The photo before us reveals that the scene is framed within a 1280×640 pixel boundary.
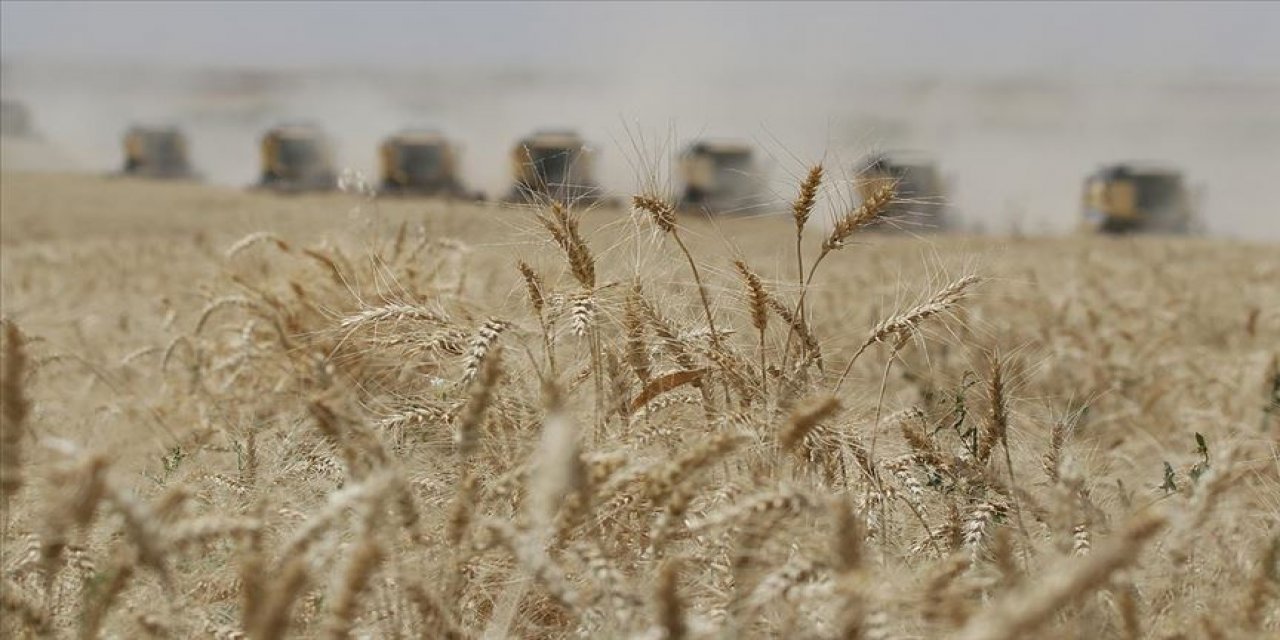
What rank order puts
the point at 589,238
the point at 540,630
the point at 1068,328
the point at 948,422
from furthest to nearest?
the point at 1068,328 < the point at 948,422 < the point at 589,238 < the point at 540,630

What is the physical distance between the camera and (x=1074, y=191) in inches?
1522

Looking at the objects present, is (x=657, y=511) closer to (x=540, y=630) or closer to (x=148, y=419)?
(x=540, y=630)

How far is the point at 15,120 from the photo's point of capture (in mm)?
40125

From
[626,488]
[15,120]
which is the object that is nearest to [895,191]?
[626,488]

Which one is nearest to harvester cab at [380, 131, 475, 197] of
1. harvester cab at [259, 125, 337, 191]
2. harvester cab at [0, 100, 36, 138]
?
harvester cab at [259, 125, 337, 191]

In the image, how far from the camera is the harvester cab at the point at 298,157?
29.8 meters

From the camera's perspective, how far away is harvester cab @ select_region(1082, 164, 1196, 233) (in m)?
24.9

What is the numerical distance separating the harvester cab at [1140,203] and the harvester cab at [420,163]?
14.0 metres

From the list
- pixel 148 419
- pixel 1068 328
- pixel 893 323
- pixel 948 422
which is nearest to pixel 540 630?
pixel 893 323

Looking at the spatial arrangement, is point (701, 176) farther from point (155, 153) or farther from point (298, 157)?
point (155, 153)

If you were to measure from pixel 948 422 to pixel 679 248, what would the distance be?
36.1 inches

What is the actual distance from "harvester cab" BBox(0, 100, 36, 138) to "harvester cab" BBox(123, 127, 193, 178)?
174 inches

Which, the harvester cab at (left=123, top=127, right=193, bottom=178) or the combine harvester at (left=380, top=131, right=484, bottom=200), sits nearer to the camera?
the combine harvester at (left=380, top=131, right=484, bottom=200)

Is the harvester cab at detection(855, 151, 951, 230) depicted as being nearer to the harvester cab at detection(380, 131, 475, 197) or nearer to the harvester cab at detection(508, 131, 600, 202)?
the harvester cab at detection(508, 131, 600, 202)
